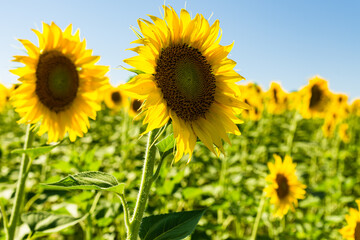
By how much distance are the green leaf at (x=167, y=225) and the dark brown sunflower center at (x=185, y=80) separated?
47 centimetres

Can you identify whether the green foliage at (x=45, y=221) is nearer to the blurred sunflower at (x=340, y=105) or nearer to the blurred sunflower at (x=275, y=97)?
the blurred sunflower at (x=275, y=97)

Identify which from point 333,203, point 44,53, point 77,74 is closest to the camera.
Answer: point 44,53

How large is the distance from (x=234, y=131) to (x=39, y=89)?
1473 mm

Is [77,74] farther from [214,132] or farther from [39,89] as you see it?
[214,132]

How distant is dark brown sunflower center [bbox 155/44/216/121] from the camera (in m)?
1.52

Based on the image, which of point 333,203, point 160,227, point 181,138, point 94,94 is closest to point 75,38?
point 94,94

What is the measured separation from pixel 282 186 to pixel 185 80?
7.40 feet

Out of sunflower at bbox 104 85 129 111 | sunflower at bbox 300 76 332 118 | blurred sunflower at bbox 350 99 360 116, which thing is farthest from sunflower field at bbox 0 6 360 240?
blurred sunflower at bbox 350 99 360 116

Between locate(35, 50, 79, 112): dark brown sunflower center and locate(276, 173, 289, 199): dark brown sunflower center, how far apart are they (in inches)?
89.8

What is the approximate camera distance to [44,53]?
2.20m

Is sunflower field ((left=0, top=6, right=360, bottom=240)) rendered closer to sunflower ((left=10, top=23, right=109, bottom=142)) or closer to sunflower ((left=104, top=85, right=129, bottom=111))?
sunflower ((left=10, top=23, right=109, bottom=142))

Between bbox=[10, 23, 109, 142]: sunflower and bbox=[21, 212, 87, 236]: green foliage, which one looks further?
bbox=[10, 23, 109, 142]: sunflower

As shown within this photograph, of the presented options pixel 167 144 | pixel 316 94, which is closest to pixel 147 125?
pixel 167 144

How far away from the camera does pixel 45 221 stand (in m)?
1.99
